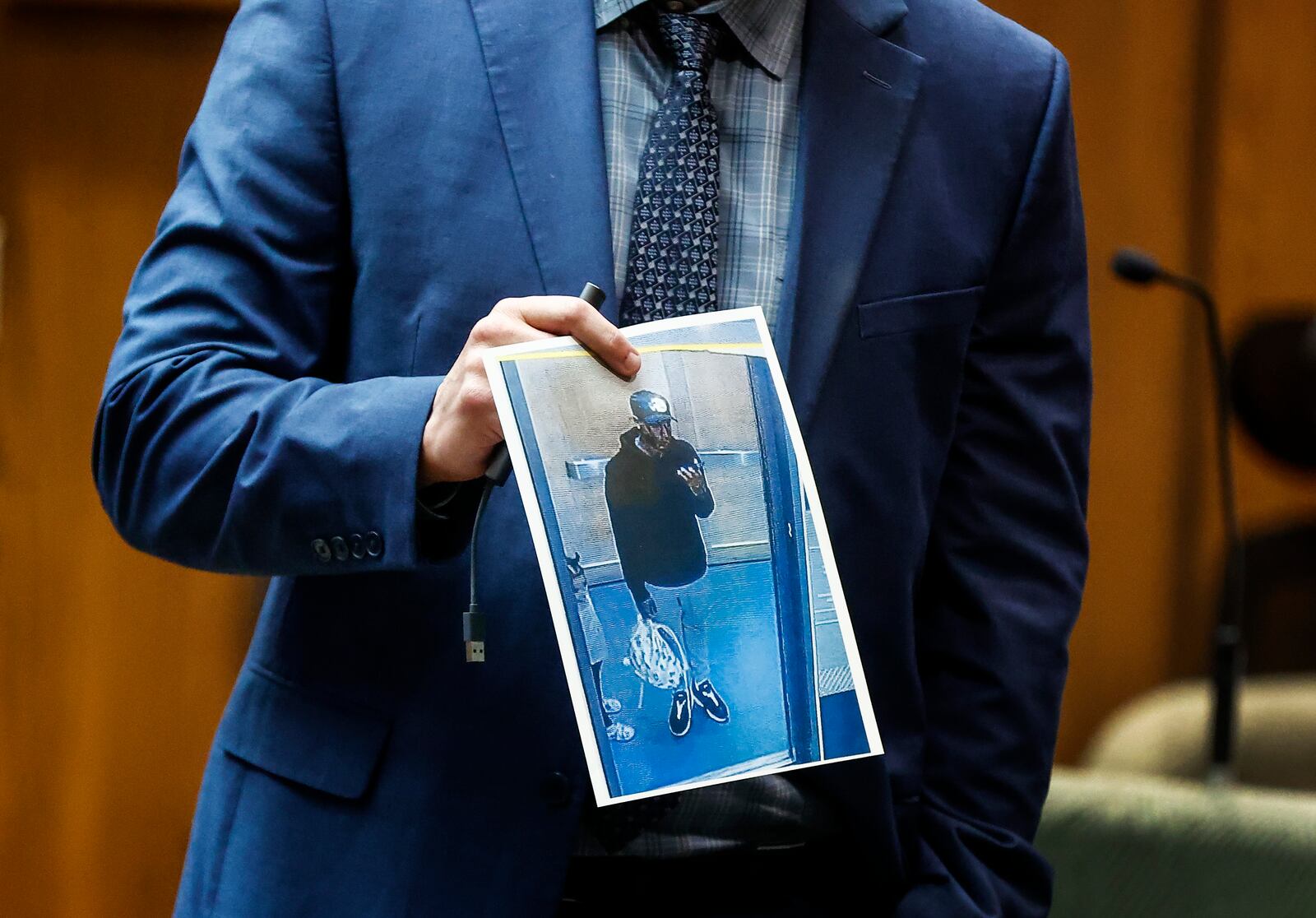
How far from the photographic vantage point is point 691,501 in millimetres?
916

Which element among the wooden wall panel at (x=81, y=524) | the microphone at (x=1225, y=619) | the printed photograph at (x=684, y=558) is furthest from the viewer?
the wooden wall panel at (x=81, y=524)

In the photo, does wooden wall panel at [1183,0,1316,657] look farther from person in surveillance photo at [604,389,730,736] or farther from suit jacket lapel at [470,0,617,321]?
person in surveillance photo at [604,389,730,736]

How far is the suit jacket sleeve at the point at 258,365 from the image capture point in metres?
0.95

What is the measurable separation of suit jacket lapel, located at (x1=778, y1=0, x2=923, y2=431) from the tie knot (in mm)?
87

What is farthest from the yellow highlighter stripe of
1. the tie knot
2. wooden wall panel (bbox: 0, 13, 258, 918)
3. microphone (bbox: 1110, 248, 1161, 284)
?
wooden wall panel (bbox: 0, 13, 258, 918)

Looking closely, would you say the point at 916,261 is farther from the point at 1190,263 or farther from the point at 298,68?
the point at 1190,263

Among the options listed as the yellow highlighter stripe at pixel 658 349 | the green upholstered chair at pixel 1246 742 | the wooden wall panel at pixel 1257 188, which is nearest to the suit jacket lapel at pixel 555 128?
the yellow highlighter stripe at pixel 658 349

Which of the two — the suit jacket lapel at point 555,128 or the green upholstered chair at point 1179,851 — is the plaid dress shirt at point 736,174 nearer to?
the suit jacket lapel at point 555,128

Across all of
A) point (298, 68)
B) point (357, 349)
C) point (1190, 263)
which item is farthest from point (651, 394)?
point (1190, 263)

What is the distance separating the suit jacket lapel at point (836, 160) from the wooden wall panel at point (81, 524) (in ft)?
4.77

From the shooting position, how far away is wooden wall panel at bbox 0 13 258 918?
7.51ft

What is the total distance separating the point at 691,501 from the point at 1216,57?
9.10 ft

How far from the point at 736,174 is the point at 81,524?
1525mm

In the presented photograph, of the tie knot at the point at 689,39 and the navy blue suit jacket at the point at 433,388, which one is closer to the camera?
the navy blue suit jacket at the point at 433,388
